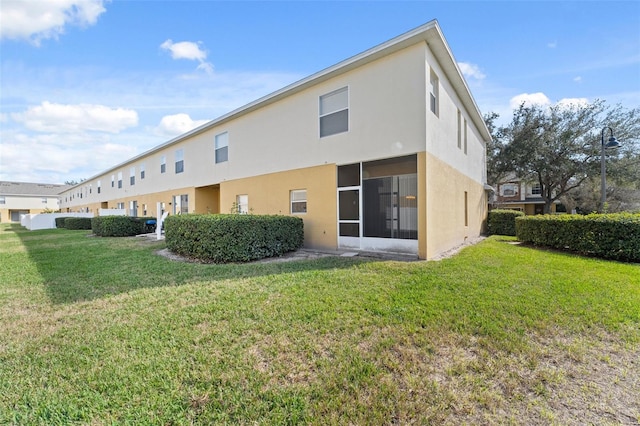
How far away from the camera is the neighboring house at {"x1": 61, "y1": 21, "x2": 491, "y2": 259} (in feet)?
25.0

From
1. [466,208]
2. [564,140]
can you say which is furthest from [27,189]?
[564,140]

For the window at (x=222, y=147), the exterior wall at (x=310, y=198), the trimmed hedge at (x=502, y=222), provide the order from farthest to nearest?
the trimmed hedge at (x=502, y=222) → the window at (x=222, y=147) → the exterior wall at (x=310, y=198)

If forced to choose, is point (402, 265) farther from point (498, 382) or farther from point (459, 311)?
point (498, 382)

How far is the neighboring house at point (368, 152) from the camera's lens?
7.61m

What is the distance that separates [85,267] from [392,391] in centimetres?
811

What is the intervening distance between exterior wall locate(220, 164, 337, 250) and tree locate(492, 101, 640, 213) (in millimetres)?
18698

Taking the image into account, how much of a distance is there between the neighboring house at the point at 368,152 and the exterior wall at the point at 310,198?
0.13ft

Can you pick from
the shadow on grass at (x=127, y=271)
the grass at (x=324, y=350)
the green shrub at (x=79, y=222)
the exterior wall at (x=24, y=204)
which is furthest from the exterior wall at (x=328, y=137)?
the exterior wall at (x=24, y=204)

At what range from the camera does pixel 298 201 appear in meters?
10.3

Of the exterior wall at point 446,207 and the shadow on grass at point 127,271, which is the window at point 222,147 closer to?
the shadow on grass at point 127,271

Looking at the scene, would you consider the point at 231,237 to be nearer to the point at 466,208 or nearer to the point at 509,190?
the point at 466,208

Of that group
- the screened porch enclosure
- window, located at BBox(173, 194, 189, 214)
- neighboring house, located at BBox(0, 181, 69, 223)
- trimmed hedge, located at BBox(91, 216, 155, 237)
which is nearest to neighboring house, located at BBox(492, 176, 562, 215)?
the screened porch enclosure

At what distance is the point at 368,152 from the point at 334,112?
2011mm

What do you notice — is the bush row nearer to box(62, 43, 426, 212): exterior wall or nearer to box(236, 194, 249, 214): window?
box(62, 43, 426, 212): exterior wall
